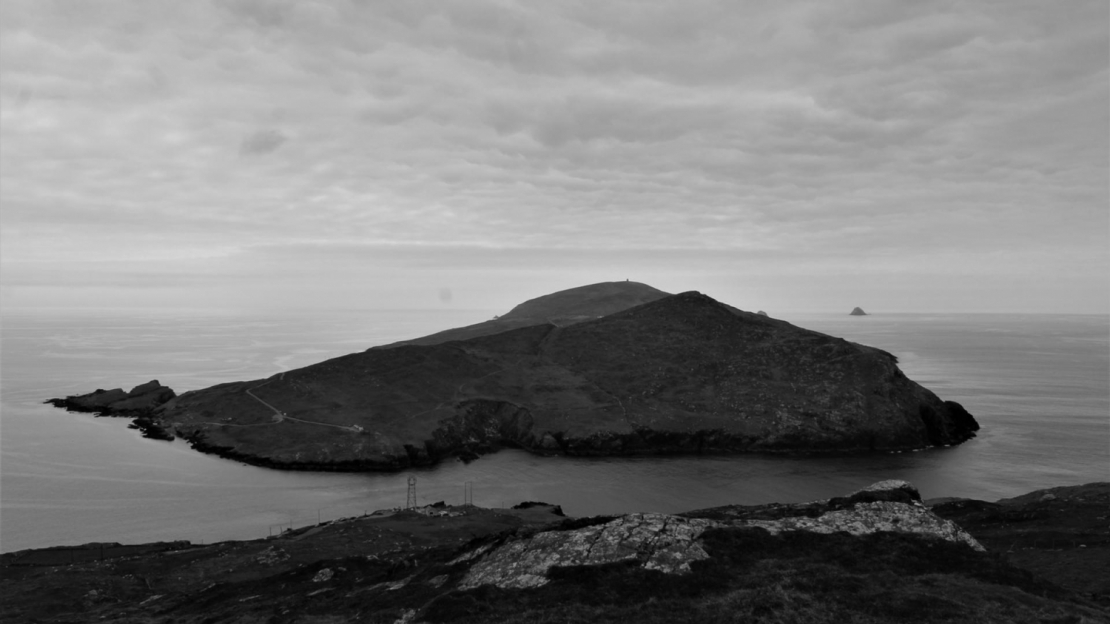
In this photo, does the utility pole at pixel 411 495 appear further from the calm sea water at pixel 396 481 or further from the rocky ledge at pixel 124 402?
the rocky ledge at pixel 124 402

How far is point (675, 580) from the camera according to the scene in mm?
28922

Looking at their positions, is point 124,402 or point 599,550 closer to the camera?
point 599,550

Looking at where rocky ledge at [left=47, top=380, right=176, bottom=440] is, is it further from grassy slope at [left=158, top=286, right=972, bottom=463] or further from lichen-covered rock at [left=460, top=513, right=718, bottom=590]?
lichen-covered rock at [left=460, top=513, right=718, bottom=590]

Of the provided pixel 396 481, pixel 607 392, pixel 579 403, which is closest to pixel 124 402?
pixel 396 481

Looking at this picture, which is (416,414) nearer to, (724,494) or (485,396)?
(485,396)

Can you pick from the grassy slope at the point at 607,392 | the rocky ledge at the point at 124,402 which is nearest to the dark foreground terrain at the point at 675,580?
the grassy slope at the point at 607,392

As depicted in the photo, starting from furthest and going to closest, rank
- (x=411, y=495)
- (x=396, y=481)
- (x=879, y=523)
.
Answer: (x=396, y=481) < (x=411, y=495) < (x=879, y=523)

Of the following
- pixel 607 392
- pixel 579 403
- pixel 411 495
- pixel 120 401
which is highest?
pixel 120 401

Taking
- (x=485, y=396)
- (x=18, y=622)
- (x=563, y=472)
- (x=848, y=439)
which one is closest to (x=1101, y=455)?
(x=848, y=439)

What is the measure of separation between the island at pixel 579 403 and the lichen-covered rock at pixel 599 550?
8175cm

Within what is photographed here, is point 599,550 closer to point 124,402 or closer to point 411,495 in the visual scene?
point 411,495

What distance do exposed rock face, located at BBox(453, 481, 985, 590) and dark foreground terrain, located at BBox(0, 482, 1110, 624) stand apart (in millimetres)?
88

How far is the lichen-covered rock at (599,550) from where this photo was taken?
3058 centimetres

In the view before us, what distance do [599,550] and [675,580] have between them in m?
4.14
